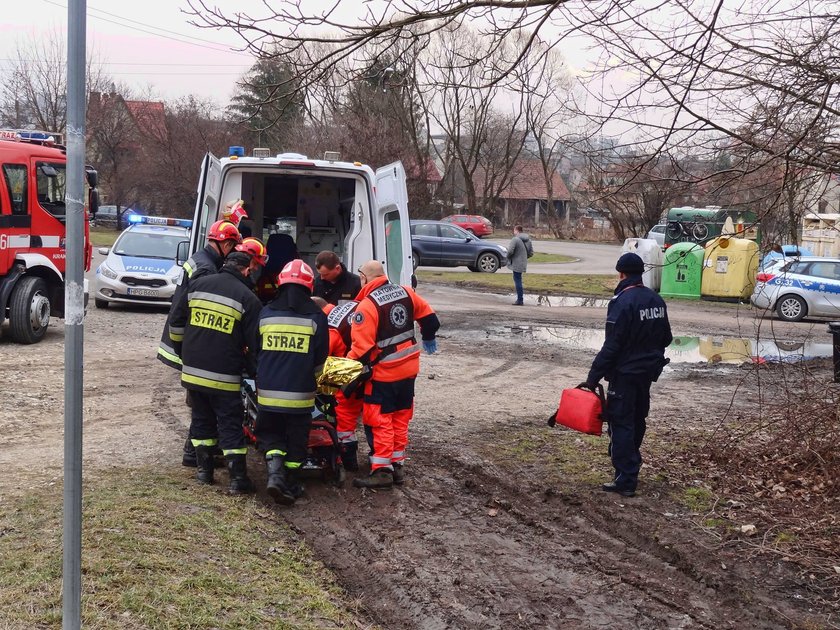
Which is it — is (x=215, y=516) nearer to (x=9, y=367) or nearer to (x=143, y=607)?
(x=143, y=607)

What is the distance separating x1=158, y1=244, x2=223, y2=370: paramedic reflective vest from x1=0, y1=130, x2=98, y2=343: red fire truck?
5542 millimetres

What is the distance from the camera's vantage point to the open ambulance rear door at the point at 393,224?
880cm

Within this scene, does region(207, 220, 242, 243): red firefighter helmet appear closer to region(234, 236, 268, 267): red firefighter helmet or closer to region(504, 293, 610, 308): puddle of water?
region(234, 236, 268, 267): red firefighter helmet

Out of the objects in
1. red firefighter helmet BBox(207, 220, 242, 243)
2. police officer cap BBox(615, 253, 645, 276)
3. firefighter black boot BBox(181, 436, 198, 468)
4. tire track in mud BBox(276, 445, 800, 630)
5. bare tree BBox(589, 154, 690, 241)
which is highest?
bare tree BBox(589, 154, 690, 241)

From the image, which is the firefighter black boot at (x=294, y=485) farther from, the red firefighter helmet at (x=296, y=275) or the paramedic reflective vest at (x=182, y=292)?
the red firefighter helmet at (x=296, y=275)

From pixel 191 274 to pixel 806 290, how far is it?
53.1 ft

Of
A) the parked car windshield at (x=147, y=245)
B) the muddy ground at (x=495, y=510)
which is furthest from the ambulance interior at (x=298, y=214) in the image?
the parked car windshield at (x=147, y=245)

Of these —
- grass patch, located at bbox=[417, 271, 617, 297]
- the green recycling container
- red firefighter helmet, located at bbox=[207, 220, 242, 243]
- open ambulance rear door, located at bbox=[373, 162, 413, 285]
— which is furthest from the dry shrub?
grass patch, located at bbox=[417, 271, 617, 297]

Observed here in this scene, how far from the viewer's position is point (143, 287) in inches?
639

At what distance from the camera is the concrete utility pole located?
2.90 m

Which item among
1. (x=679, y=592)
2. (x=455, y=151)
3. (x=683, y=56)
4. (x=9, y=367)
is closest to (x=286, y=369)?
(x=679, y=592)

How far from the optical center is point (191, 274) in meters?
6.72

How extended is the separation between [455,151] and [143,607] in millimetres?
54837

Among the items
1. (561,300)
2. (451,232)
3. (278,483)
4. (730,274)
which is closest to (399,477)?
(278,483)
